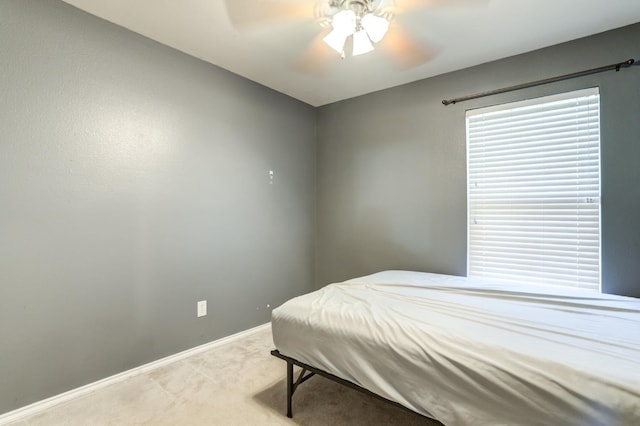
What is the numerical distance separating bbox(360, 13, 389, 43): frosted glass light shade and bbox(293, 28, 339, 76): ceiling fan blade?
45 centimetres

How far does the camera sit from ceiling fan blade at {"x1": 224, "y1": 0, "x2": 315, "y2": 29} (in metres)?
1.82

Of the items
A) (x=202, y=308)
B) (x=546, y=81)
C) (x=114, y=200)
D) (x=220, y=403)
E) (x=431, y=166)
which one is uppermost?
(x=546, y=81)

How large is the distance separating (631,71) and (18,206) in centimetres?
404

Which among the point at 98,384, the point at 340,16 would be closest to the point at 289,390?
the point at 98,384

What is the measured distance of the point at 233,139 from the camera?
279cm

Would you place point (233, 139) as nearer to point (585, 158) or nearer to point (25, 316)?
point (25, 316)

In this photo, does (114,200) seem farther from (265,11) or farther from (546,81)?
(546,81)

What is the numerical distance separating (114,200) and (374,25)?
6.80 feet

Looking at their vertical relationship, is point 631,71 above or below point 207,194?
above

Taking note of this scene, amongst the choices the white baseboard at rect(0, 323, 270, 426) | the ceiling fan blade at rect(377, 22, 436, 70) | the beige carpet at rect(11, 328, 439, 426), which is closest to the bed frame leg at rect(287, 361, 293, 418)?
the beige carpet at rect(11, 328, 439, 426)

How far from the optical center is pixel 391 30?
210 centimetres

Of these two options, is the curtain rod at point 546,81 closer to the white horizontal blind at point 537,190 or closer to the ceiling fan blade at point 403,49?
the white horizontal blind at point 537,190

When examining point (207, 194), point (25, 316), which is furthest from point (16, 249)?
point (207, 194)

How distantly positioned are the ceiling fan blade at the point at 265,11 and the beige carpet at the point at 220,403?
245 centimetres
